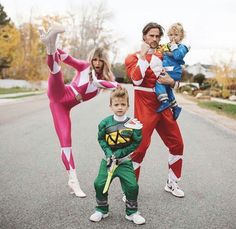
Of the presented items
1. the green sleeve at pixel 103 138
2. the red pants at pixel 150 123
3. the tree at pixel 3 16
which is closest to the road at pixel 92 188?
the red pants at pixel 150 123

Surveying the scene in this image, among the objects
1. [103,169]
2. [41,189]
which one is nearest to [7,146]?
[41,189]

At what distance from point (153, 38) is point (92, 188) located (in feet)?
6.36

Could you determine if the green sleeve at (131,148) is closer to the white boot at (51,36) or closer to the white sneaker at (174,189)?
the white sneaker at (174,189)

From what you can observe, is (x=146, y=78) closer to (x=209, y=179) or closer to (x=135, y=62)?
(x=135, y=62)

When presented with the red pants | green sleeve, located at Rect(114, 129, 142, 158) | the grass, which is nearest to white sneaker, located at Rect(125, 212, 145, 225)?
green sleeve, located at Rect(114, 129, 142, 158)

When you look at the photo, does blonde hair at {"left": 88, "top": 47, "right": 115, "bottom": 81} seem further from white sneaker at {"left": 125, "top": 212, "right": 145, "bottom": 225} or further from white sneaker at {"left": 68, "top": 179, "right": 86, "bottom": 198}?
white sneaker at {"left": 125, "top": 212, "right": 145, "bottom": 225}

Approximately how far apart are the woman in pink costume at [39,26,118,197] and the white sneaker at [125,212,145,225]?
881 mm

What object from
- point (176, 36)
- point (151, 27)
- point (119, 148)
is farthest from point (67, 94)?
point (176, 36)

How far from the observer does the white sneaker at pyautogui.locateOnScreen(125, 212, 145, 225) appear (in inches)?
157

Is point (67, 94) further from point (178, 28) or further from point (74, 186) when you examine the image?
point (178, 28)

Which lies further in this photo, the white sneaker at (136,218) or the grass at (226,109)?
the grass at (226,109)

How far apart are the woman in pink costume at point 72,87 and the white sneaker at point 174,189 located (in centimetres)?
102

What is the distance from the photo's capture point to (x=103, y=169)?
4188 millimetres

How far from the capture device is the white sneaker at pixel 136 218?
3979 mm
